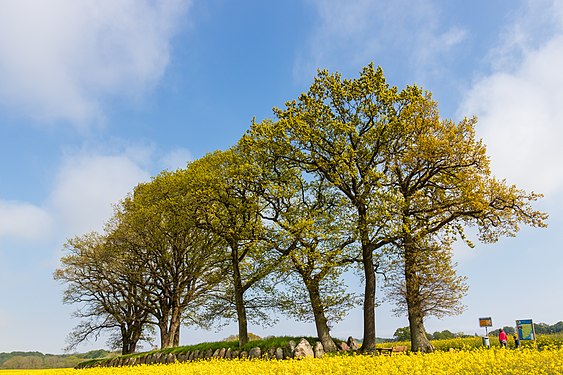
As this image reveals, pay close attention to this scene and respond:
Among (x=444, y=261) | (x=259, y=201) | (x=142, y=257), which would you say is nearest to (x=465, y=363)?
(x=444, y=261)

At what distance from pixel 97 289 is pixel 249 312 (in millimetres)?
19254

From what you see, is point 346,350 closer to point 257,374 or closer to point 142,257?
point 257,374

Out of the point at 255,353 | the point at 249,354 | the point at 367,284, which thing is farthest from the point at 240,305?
the point at 367,284

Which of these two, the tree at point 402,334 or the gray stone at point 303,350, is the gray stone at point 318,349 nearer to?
the gray stone at point 303,350

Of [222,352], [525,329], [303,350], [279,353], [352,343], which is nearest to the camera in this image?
[303,350]

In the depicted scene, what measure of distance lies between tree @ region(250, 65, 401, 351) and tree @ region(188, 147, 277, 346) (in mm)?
4415

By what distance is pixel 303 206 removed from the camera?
1302 inches

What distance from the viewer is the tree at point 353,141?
1129 inches

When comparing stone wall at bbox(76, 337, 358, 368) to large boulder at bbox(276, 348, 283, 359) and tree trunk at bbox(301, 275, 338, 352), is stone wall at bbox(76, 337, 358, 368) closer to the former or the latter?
large boulder at bbox(276, 348, 283, 359)

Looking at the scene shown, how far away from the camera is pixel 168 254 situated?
139 ft

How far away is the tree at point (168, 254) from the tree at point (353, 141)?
1211 cm

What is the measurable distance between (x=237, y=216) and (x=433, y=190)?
48.8ft

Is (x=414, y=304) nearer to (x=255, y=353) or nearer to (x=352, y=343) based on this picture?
(x=352, y=343)

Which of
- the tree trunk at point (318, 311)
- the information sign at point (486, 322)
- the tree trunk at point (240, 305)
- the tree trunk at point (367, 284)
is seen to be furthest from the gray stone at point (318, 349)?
Result: the information sign at point (486, 322)
